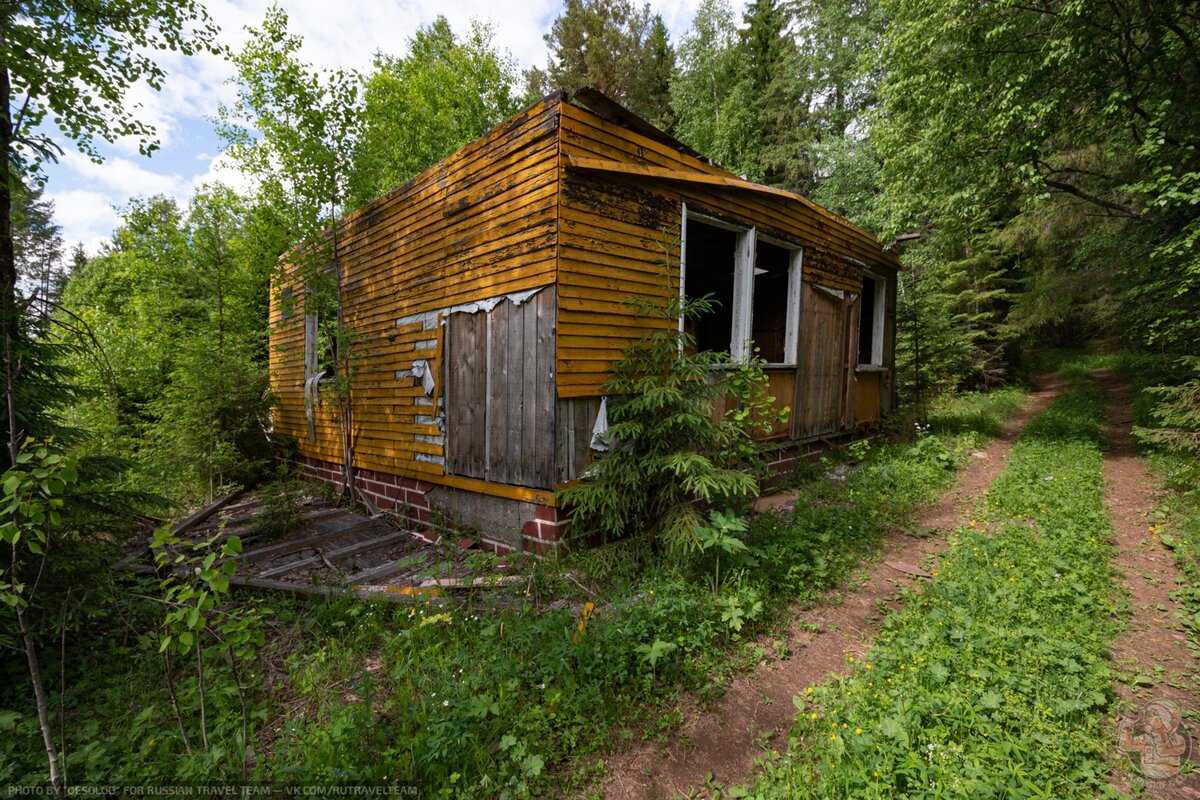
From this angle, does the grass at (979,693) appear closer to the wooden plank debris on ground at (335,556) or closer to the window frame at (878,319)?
the wooden plank debris on ground at (335,556)

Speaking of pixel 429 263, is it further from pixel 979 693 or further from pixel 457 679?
pixel 979 693

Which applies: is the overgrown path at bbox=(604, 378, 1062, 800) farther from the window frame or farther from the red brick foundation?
the window frame

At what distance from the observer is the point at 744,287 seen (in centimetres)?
570

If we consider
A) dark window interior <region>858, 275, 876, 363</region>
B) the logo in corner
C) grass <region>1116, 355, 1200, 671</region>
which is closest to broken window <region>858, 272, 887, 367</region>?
dark window interior <region>858, 275, 876, 363</region>

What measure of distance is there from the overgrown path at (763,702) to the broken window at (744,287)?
237 centimetres

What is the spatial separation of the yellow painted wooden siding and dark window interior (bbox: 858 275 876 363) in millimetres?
5203

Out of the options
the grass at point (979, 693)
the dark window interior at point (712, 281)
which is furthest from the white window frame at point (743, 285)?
the grass at point (979, 693)

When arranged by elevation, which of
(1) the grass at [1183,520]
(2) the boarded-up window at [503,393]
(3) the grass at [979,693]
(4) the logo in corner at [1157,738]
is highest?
(2) the boarded-up window at [503,393]

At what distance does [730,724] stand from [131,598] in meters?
4.78

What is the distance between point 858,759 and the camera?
2029 mm

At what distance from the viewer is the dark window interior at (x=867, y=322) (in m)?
9.09

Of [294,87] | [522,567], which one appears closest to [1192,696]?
[522,567]

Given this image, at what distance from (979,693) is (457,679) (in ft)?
9.34

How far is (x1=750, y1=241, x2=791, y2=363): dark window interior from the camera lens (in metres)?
7.51
